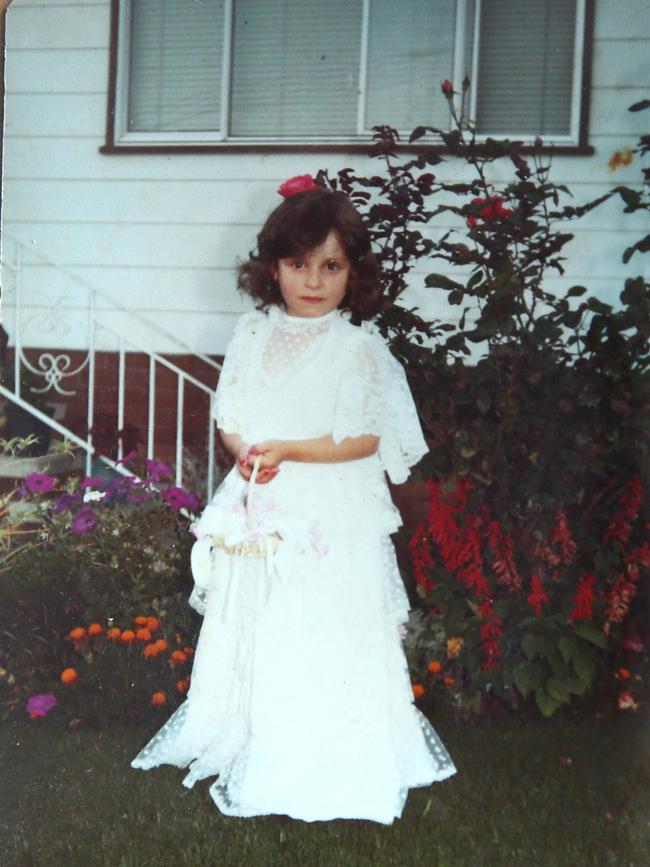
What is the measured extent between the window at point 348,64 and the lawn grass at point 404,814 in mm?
1959

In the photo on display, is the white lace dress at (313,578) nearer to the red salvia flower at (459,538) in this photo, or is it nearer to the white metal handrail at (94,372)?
the red salvia flower at (459,538)

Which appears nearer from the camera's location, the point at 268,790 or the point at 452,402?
the point at 268,790

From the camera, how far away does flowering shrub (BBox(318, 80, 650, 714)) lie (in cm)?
266

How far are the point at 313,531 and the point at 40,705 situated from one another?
4.22 ft

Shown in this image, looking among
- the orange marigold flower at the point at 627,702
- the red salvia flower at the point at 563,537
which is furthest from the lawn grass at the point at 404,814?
the red salvia flower at the point at 563,537

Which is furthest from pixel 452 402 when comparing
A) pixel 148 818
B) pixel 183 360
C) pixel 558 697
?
pixel 148 818

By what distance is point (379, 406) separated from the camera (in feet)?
7.67

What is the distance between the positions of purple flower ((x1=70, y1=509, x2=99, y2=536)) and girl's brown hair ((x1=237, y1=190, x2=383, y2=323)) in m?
1.27

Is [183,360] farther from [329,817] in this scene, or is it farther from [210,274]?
[329,817]

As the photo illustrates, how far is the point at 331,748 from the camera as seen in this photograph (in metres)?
2.31

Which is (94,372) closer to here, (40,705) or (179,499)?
(179,499)

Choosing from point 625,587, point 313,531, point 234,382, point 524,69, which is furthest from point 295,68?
point 625,587

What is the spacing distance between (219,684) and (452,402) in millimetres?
1109

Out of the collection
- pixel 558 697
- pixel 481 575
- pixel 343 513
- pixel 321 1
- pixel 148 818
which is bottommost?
pixel 148 818
